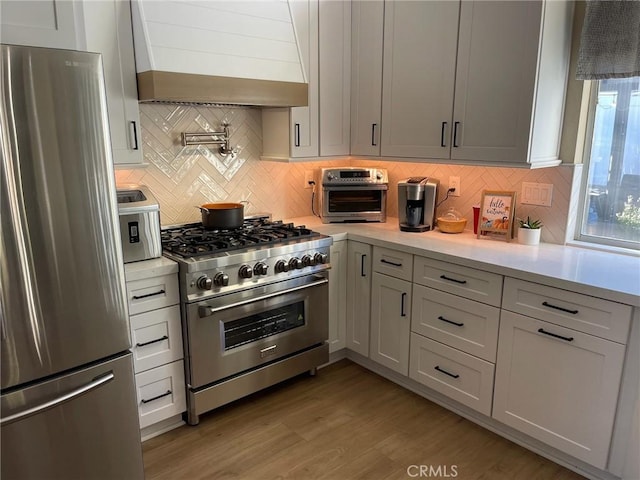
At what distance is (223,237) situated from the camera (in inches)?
107

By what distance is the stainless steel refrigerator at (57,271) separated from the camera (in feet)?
4.82

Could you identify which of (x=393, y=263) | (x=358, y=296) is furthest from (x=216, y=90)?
(x=358, y=296)

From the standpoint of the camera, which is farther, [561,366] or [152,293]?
[152,293]

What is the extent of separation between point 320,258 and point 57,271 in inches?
59.4

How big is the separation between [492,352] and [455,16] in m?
1.77

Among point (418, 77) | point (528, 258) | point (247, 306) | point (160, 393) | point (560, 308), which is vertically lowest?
point (160, 393)

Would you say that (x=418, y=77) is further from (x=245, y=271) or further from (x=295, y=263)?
(x=245, y=271)

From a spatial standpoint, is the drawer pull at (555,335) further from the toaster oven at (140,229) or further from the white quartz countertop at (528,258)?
the toaster oven at (140,229)

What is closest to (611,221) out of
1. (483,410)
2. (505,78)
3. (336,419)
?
(505,78)

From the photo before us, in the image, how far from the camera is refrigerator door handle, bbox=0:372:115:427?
159 centimetres

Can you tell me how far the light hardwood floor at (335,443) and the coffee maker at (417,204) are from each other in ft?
3.30

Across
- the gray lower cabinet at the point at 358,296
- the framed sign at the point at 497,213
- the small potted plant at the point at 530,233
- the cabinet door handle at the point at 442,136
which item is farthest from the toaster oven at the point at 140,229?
the small potted plant at the point at 530,233

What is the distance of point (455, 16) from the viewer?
8.71 feet

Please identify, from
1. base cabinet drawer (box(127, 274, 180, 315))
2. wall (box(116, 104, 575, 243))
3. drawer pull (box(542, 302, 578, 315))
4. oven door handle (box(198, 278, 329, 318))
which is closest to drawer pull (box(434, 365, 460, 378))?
drawer pull (box(542, 302, 578, 315))
